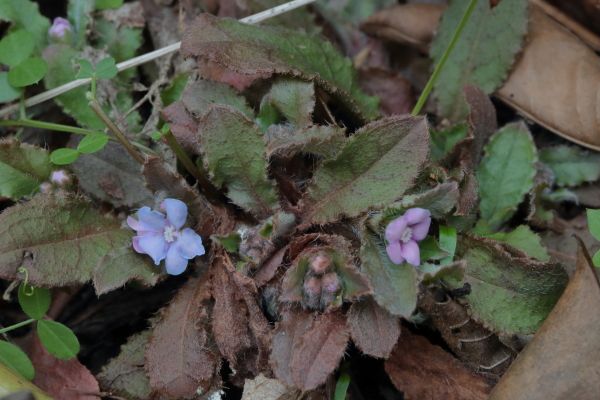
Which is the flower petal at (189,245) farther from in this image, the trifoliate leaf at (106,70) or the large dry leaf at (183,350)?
the trifoliate leaf at (106,70)

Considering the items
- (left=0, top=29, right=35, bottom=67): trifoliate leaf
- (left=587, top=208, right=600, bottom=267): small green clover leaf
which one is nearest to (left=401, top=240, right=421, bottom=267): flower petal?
(left=587, top=208, right=600, bottom=267): small green clover leaf

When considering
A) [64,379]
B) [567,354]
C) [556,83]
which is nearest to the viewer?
[567,354]

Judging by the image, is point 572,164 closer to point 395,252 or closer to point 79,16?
point 395,252

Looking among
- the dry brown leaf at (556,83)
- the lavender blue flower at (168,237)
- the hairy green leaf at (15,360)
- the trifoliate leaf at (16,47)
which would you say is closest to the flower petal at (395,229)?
the lavender blue flower at (168,237)

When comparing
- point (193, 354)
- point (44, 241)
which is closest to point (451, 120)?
point (193, 354)

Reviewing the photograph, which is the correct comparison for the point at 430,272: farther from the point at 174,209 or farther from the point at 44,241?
the point at 44,241

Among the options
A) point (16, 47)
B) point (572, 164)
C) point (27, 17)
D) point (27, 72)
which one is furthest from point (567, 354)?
point (27, 17)

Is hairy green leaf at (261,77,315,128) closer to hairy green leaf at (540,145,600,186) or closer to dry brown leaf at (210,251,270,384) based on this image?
dry brown leaf at (210,251,270,384)
